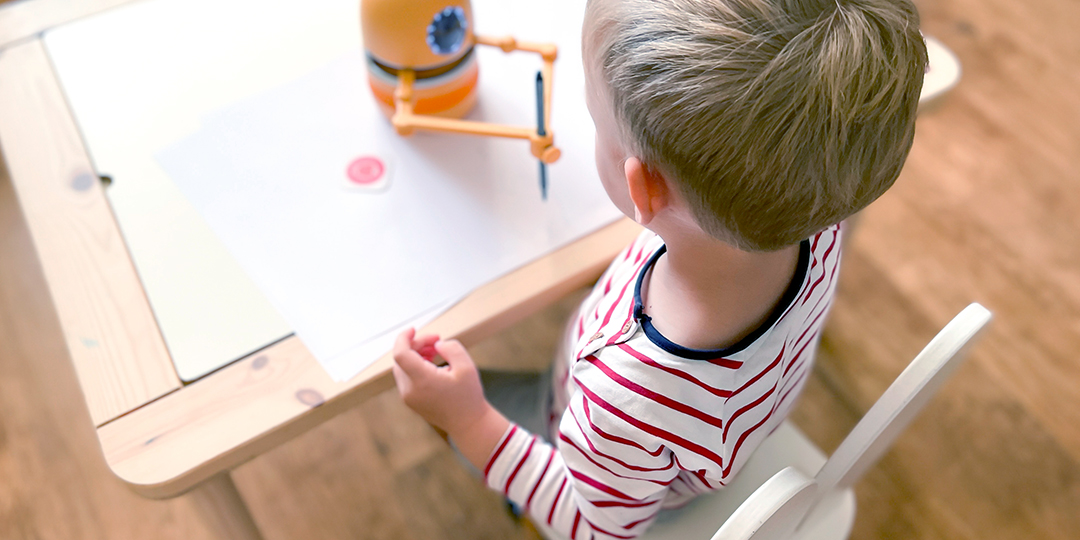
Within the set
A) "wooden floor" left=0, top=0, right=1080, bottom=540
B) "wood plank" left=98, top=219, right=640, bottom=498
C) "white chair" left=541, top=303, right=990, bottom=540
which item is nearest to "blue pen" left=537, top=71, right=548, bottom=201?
"wood plank" left=98, top=219, right=640, bottom=498

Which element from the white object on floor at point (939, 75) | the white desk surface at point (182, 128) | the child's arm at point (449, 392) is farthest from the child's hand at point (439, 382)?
the white object on floor at point (939, 75)

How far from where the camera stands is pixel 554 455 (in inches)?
27.9

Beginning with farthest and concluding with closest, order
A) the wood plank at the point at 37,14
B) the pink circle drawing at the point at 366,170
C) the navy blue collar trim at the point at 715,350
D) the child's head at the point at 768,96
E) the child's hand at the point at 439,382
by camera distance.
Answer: the wood plank at the point at 37,14
the pink circle drawing at the point at 366,170
the child's hand at the point at 439,382
the navy blue collar trim at the point at 715,350
the child's head at the point at 768,96

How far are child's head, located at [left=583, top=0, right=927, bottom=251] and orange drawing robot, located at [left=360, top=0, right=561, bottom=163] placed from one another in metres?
0.24

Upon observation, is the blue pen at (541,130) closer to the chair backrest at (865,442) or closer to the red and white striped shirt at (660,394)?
the red and white striped shirt at (660,394)

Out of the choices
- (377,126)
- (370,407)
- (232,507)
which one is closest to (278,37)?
(377,126)

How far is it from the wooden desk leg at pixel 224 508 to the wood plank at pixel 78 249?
125mm

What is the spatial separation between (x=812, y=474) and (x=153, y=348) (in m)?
0.68

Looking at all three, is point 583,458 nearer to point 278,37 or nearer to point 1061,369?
point 278,37

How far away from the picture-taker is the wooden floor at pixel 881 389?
48.3 inches

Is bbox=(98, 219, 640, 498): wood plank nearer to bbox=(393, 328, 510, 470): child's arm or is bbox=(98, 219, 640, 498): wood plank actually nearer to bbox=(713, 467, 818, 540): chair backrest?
bbox=(393, 328, 510, 470): child's arm

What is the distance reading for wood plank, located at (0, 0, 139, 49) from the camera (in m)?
0.85

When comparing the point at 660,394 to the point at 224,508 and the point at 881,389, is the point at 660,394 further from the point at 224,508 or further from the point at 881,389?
the point at 881,389

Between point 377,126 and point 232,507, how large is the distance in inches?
16.6
